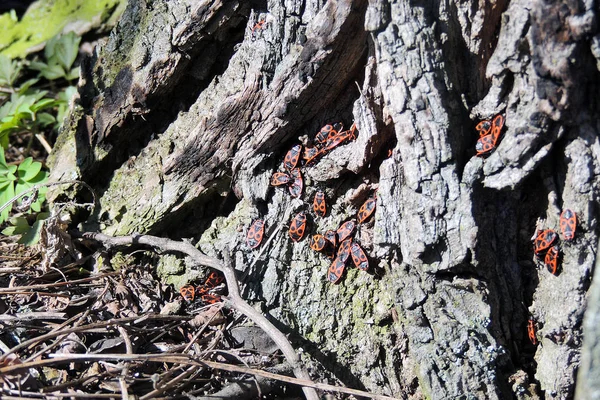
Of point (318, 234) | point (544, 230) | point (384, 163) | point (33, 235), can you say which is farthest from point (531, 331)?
point (33, 235)

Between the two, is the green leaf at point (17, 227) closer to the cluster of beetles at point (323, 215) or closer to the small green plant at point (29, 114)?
the small green plant at point (29, 114)

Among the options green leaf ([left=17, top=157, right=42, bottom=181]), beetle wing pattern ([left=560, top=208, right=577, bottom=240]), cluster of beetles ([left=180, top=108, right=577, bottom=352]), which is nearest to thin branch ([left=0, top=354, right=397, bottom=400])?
cluster of beetles ([left=180, top=108, right=577, bottom=352])

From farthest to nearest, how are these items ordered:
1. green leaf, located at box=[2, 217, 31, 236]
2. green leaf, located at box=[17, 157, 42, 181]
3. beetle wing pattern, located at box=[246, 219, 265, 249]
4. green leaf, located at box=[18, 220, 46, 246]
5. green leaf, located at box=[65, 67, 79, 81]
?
1. green leaf, located at box=[65, 67, 79, 81]
2. green leaf, located at box=[17, 157, 42, 181]
3. green leaf, located at box=[2, 217, 31, 236]
4. green leaf, located at box=[18, 220, 46, 246]
5. beetle wing pattern, located at box=[246, 219, 265, 249]

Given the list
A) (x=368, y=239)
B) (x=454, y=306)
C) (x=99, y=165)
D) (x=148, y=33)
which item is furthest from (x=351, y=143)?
(x=99, y=165)

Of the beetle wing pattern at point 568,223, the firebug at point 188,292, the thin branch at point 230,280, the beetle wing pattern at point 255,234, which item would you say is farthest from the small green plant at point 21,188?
the beetle wing pattern at point 568,223

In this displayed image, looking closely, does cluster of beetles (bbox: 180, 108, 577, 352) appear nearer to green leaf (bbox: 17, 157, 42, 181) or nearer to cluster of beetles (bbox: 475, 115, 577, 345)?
cluster of beetles (bbox: 475, 115, 577, 345)

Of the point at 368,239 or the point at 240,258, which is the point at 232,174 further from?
the point at 368,239
